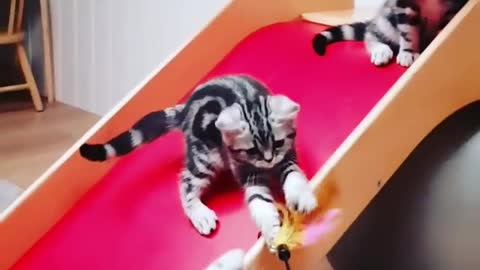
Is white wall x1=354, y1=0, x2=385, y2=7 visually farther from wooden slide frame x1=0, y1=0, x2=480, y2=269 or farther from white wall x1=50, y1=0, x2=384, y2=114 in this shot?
white wall x1=50, y1=0, x2=384, y2=114

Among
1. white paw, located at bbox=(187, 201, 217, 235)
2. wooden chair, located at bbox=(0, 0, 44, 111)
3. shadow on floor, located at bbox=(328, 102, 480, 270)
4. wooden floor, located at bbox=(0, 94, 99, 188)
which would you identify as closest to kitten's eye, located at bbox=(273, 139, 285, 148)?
white paw, located at bbox=(187, 201, 217, 235)

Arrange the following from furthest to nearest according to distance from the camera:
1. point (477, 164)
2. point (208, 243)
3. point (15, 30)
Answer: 1. point (15, 30)
2. point (477, 164)
3. point (208, 243)

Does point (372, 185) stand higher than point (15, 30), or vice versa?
point (372, 185)

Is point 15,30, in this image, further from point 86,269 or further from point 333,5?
point 86,269

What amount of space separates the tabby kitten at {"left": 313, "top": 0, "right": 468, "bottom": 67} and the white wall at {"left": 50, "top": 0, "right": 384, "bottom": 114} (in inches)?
36.3

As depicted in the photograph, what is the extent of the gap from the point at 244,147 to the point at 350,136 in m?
0.15

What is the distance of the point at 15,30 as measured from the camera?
2568 mm

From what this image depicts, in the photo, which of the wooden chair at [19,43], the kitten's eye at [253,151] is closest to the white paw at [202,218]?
the kitten's eye at [253,151]

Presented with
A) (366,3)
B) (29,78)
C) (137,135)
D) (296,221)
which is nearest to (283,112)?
(296,221)

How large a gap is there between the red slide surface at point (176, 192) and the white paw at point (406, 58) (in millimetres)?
14

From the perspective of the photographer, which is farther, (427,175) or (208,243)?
(427,175)

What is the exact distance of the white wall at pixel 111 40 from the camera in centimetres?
227

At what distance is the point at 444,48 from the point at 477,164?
0.63 feet

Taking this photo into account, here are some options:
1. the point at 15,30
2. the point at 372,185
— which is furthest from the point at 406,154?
the point at 15,30
